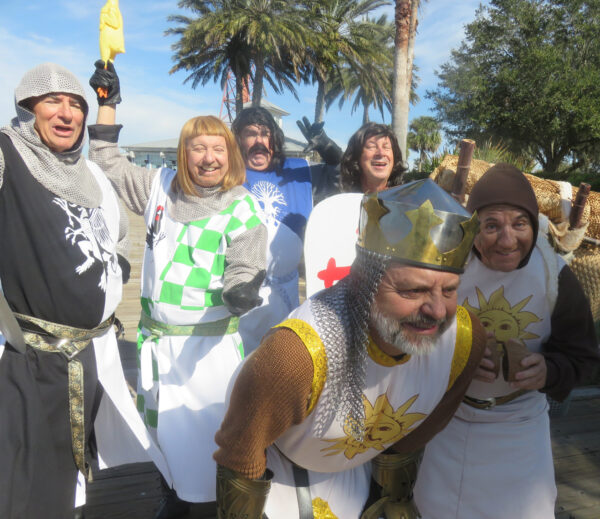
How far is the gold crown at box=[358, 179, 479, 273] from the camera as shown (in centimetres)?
126

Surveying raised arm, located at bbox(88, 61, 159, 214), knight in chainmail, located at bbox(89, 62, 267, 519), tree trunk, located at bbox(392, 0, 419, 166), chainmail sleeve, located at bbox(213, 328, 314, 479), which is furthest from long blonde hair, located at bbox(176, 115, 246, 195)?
tree trunk, located at bbox(392, 0, 419, 166)

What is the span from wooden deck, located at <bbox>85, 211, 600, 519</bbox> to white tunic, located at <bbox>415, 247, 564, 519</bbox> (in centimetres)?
130

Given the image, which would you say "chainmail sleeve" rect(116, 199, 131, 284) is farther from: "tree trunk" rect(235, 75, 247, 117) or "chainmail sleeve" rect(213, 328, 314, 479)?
"tree trunk" rect(235, 75, 247, 117)

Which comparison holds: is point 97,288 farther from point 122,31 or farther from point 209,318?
point 122,31

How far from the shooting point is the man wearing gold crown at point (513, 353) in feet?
5.36

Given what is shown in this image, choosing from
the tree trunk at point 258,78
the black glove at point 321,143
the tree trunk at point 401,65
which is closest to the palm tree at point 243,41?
the tree trunk at point 258,78

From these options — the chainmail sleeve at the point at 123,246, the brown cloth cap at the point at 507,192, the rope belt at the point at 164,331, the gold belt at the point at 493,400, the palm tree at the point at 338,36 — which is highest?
the palm tree at the point at 338,36

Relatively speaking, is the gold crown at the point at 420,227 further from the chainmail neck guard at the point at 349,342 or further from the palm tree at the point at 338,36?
the palm tree at the point at 338,36

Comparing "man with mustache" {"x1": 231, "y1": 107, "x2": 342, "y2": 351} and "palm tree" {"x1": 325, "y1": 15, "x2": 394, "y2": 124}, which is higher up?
"palm tree" {"x1": 325, "y1": 15, "x2": 394, "y2": 124}

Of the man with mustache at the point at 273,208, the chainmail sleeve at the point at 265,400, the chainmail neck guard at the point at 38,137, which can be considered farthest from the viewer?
the man with mustache at the point at 273,208

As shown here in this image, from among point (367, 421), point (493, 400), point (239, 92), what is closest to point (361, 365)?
point (367, 421)

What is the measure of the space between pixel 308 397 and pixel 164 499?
1553 mm

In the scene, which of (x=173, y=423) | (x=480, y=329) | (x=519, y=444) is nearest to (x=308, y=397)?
(x=480, y=329)

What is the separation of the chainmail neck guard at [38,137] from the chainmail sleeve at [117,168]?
38 centimetres
